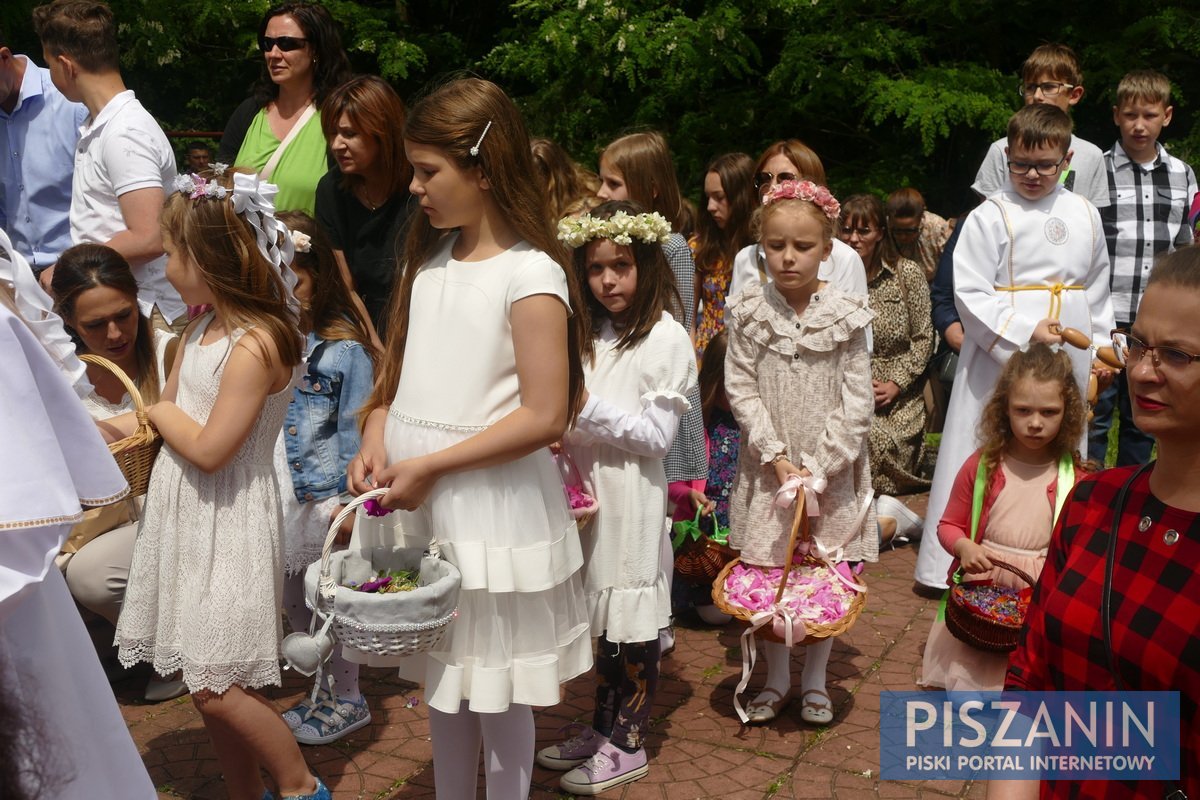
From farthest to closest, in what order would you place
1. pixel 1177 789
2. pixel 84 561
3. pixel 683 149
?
1. pixel 683 149
2. pixel 84 561
3. pixel 1177 789

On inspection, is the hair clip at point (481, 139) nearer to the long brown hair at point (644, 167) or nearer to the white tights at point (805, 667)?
the white tights at point (805, 667)

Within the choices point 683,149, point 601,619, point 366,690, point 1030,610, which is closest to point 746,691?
point 601,619

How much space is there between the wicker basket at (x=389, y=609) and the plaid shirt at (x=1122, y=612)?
1242mm

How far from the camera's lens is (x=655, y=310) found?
4.02 meters

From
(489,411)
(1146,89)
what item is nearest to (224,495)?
(489,411)

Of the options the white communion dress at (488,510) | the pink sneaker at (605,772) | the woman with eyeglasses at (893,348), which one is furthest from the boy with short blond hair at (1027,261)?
the white communion dress at (488,510)

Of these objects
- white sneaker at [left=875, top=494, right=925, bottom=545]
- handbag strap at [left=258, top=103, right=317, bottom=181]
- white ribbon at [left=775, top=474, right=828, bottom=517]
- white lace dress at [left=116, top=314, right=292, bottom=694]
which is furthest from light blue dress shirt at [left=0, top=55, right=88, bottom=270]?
white sneaker at [left=875, top=494, right=925, bottom=545]

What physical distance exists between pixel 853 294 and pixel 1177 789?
2648 millimetres

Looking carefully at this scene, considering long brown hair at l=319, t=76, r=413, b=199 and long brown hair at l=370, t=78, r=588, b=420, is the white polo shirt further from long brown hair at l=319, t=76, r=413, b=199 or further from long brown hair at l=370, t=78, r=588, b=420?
long brown hair at l=370, t=78, r=588, b=420

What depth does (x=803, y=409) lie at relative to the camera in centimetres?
439

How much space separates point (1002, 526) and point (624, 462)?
1374mm

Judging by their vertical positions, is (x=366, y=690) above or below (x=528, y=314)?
below

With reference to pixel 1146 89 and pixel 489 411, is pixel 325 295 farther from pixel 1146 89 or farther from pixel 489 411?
pixel 1146 89

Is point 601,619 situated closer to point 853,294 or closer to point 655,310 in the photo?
point 655,310
